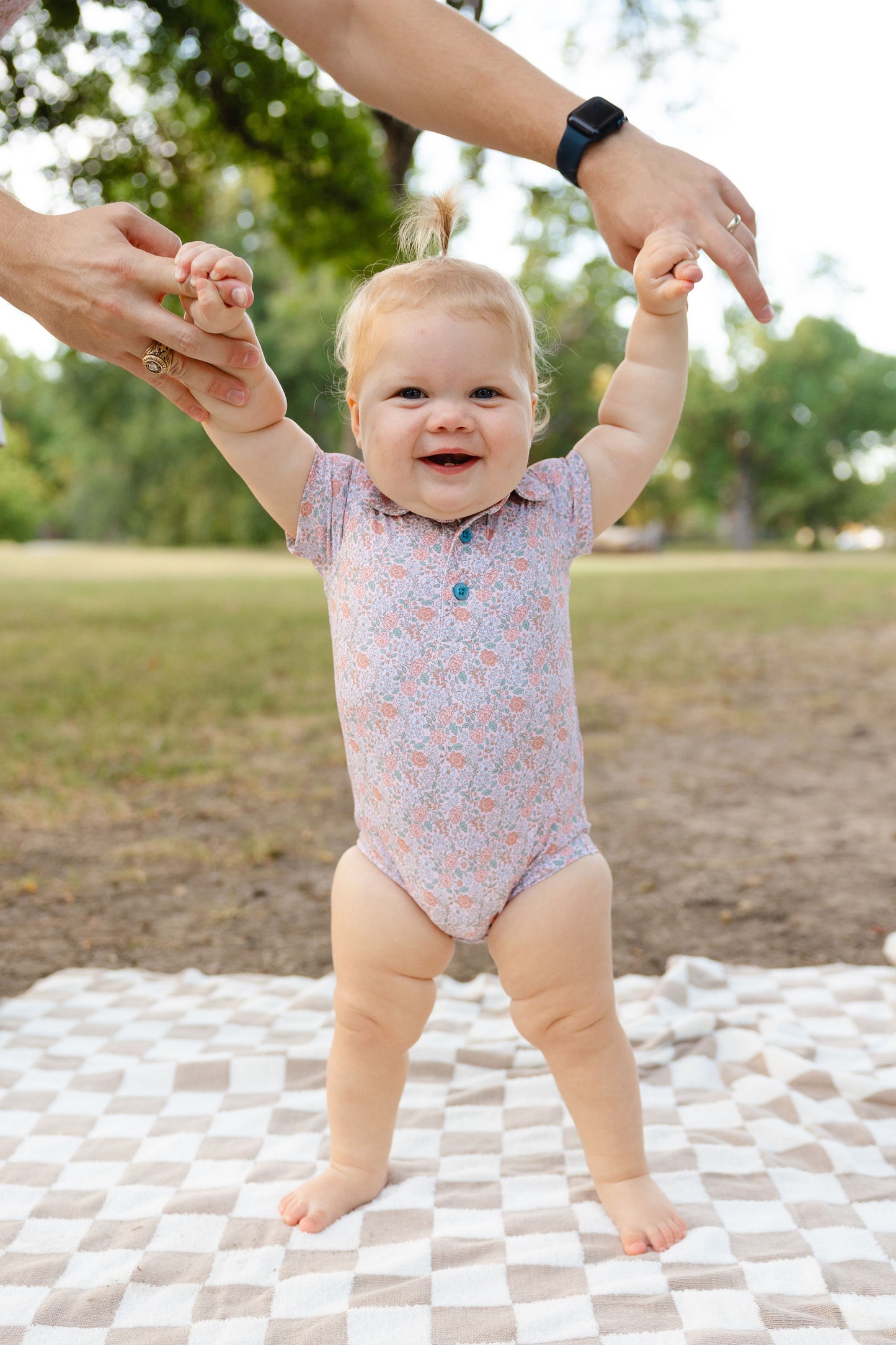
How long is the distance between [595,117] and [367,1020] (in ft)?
5.12

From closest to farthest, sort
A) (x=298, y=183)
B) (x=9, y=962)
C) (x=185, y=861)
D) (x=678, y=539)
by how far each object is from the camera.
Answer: (x=9, y=962), (x=185, y=861), (x=298, y=183), (x=678, y=539)

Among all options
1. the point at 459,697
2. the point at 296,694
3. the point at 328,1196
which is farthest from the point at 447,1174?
the point at 296,694

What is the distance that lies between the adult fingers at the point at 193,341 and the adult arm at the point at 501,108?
71 centimetres

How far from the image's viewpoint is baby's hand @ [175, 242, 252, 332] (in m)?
1.48

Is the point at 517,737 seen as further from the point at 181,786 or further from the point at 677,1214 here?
the point at 181,786

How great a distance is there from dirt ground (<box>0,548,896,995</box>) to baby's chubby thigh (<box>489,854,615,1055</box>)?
1287 mm

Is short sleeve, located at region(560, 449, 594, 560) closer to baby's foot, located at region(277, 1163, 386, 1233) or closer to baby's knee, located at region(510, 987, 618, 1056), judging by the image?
Result: baby's knee, located at region(510, 987, 618, 1056)

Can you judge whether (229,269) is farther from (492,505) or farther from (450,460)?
(492,505)

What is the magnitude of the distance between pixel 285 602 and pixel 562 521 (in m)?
10.5

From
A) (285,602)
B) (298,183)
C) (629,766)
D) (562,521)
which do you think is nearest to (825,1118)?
(562,521)

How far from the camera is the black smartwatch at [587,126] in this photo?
71.7 inches

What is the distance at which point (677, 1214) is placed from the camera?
5.89 feet

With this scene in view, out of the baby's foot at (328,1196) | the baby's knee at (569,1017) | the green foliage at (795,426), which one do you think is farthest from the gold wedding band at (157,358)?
the green foliage at (795,426)

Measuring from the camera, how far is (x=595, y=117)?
1828mm
